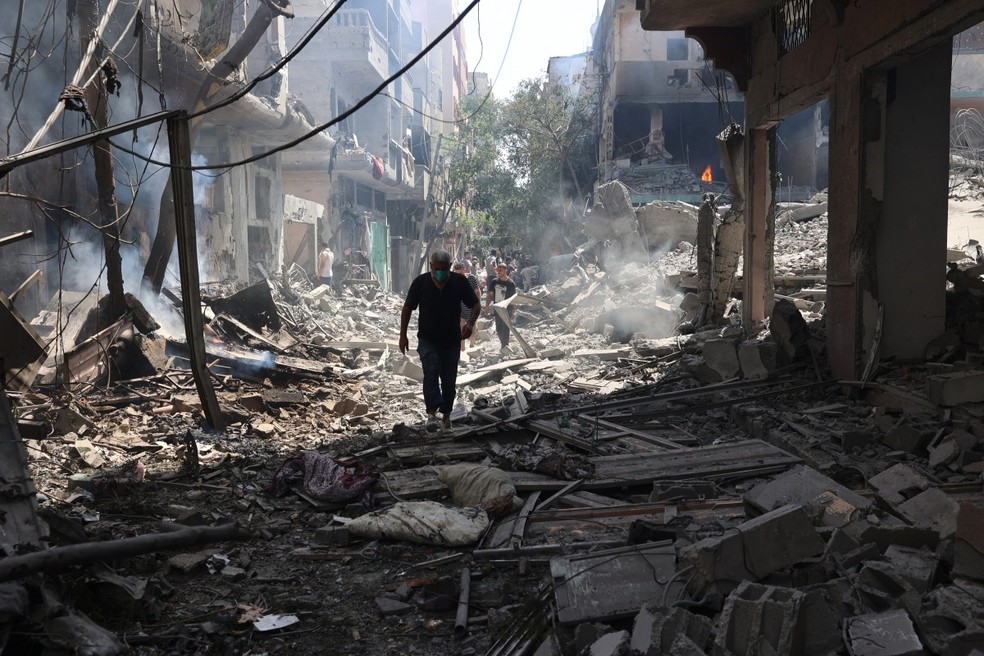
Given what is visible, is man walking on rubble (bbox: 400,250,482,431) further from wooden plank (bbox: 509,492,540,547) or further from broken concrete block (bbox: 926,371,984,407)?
broken concrete block (bbox: 926,371,984,407)

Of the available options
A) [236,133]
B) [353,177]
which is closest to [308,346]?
[236,133]

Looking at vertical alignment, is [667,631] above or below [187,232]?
below

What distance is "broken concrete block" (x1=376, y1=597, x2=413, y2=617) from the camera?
4109 mm

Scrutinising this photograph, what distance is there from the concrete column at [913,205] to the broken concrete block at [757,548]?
4.77 metres

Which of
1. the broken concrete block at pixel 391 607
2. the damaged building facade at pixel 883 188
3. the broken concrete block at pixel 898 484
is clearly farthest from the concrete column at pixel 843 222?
the broken concrete block at pixel 391 607

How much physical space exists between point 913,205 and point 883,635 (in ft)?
19.4

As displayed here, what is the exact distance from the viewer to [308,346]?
13.2m

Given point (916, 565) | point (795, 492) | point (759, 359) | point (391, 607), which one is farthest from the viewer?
point (759, 359)

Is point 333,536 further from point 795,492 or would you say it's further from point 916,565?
point 916,565

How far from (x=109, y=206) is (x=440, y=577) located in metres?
7.04

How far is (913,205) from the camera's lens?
7.58 metres

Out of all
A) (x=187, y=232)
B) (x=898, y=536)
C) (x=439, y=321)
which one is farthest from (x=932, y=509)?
(x=187, y=232)

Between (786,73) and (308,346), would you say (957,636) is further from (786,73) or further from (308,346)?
(308,346)

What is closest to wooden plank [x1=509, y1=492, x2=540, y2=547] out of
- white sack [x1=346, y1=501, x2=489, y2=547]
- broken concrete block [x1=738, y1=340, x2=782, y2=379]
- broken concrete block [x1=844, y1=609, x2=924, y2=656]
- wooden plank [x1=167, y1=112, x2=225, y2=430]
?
white sack [x1=346, y1=501, x2=489, y2=547]
